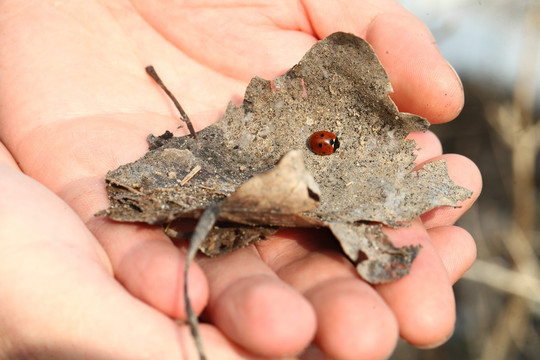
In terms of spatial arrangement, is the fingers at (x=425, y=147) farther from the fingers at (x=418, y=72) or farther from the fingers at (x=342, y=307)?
the fingers at (x=342, y=307)

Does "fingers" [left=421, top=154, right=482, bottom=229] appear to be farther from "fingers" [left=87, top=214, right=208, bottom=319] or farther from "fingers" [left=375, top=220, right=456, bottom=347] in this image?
"fingers" [left=87, top=214, right=208, bottom=319]

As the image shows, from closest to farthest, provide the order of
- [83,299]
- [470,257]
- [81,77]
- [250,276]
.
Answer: [83,299], [250,276], [470,257], [81,77]

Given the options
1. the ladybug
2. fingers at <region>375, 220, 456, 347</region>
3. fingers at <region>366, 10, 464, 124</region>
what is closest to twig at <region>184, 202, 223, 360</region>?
fingers at <region>375, 220, 456, 347</region>

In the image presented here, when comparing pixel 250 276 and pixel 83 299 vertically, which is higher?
pixel 83 299

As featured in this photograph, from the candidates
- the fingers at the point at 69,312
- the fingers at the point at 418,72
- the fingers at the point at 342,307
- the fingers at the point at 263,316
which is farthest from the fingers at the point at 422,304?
the fingers at the point at 418,72

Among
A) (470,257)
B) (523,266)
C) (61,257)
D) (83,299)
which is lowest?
(523,266)

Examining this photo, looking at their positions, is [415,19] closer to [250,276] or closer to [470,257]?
[470,257]

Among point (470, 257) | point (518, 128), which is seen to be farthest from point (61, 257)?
point (518, 128)

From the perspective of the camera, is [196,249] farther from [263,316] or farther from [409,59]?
[409,59]

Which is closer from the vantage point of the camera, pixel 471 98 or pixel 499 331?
pixel 499 331
